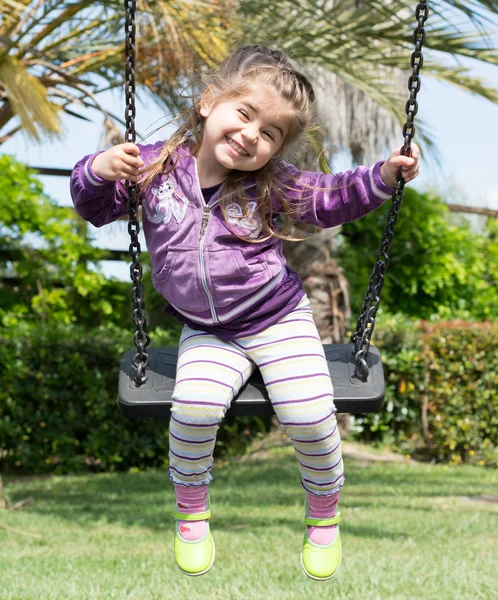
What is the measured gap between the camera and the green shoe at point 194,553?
2.41m

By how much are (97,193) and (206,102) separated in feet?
1.47

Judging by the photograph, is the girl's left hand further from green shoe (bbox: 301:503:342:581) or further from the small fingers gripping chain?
green shoe (bbox: 301:503:342:581)

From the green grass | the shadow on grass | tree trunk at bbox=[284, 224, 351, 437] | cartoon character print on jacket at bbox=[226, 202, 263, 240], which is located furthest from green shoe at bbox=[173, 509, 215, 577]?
tree trunk at bbox=[284, 224, 351, 437]

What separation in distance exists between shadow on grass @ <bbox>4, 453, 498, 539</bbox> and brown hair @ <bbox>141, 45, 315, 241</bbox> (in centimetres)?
329

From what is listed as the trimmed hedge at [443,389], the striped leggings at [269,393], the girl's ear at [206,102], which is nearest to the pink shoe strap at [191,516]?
the striped leggings at [269,393]

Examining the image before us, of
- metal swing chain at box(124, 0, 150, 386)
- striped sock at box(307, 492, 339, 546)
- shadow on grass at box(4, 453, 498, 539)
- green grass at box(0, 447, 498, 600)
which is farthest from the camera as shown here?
shadow on grass at box(4, 453, 498, 539)

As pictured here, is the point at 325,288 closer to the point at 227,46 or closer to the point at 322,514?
the point at 227,46

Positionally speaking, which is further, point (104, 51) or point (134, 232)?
point (104, 51)

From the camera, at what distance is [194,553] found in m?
2.41

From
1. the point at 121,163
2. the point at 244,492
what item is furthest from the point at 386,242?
the point at 244,492

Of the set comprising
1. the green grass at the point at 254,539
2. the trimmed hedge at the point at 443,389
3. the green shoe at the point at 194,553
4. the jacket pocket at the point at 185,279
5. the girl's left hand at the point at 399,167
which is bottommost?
the trimmed hedge at the point at 443,389

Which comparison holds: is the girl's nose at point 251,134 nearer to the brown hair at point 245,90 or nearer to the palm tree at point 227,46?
the brown hair at point 245,90

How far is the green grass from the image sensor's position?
407 centimetres

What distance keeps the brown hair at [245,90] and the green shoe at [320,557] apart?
2.98 feet
